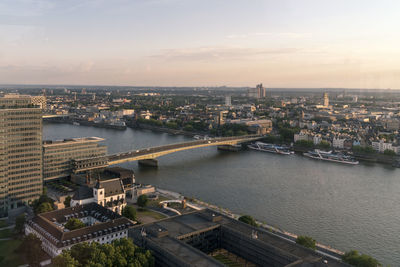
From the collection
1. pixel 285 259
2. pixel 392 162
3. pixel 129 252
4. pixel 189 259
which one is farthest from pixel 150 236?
pixel 392 162

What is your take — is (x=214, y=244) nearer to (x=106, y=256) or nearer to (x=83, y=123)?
(x=106, y=256)

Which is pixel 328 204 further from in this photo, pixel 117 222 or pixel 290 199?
pixel 117 222

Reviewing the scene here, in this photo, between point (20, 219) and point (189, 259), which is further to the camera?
point (20, 219)

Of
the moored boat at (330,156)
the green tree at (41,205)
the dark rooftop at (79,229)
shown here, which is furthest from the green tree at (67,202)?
the moored boat at (330,156)

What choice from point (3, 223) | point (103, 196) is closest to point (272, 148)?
point (103, 196)

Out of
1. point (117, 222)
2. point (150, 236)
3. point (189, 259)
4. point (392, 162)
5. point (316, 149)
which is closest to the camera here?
point (189, 259)

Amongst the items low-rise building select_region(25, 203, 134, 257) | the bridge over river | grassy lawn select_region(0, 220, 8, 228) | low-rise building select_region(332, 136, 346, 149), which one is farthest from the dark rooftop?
low-rise building select_region(332, 136, 346, 149)

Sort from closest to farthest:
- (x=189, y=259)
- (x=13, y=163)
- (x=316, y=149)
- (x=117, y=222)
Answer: (x=189, y=259) → (x=117, y=222) → (x=13, y=163) → (x=316, y=149)

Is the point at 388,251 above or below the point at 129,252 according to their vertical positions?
below
